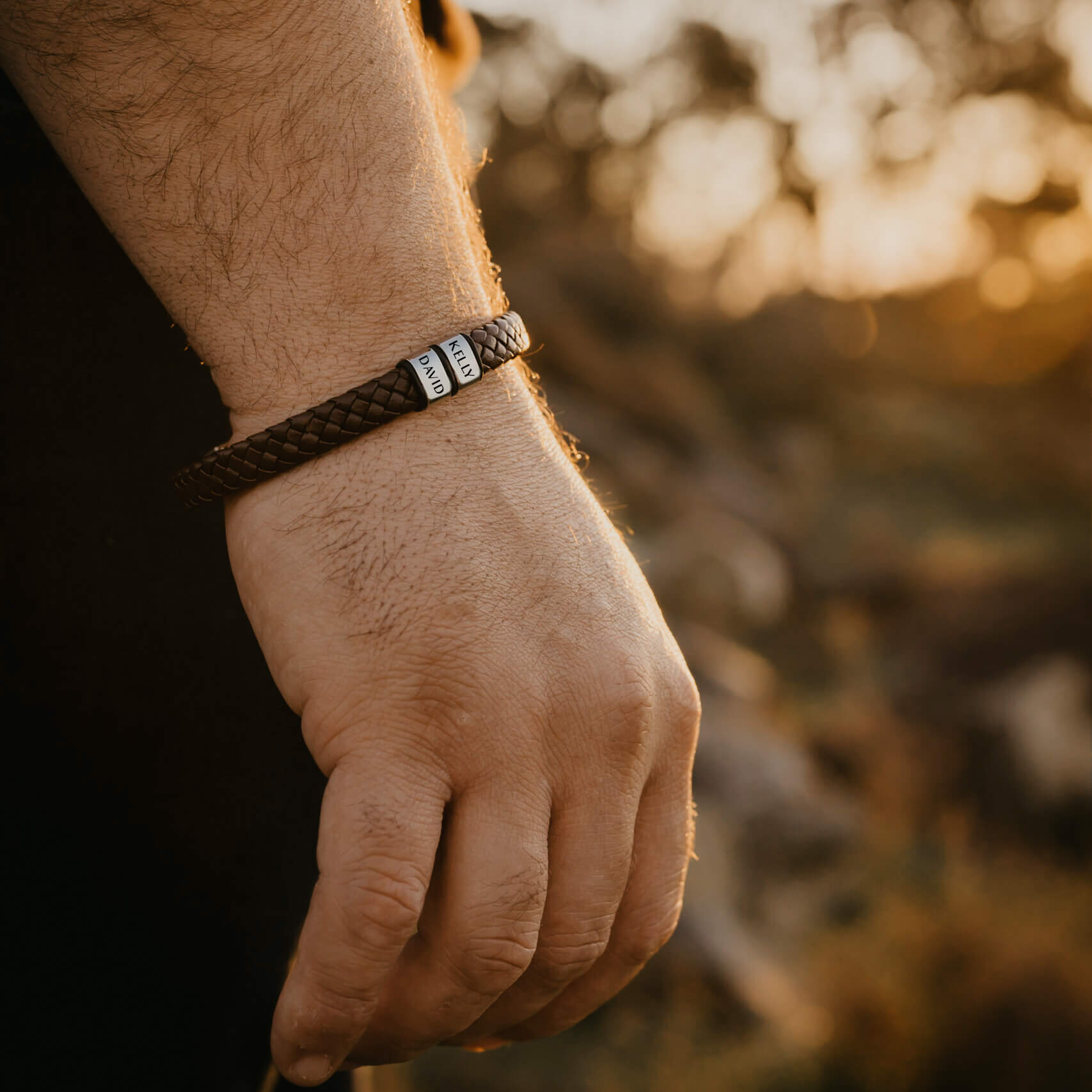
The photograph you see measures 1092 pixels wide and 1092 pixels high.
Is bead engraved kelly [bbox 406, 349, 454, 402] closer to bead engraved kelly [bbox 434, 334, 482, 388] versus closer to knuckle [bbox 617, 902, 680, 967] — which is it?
bead engraved kelly [bbox 434, 334, 482, 388]

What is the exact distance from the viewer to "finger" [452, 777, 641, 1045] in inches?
33.2

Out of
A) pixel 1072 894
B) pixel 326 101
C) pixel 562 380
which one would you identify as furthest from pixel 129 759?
pixel 562 380

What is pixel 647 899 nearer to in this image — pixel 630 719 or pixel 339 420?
pixel 630 719

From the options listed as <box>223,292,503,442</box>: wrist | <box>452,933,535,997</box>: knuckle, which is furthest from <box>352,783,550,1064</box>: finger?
<box>223,292,503,442</box>: wrist

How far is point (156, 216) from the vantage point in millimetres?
811

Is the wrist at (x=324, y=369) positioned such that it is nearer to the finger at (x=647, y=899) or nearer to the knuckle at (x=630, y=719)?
the knuckle at (x=630, y=719)

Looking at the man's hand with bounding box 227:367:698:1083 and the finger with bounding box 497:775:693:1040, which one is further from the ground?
the man's hand with bounding box 227:367:698:1083

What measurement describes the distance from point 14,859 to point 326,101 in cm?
95

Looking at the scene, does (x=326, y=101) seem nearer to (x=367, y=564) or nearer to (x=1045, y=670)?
(x=367, y=564)

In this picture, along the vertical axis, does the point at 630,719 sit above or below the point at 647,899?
above

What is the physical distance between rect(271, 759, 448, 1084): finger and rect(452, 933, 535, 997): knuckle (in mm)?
74

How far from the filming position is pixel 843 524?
599 inches

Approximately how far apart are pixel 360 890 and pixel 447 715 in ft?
0.61

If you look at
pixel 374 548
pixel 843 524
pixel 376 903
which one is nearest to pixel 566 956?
pixel 376 903
